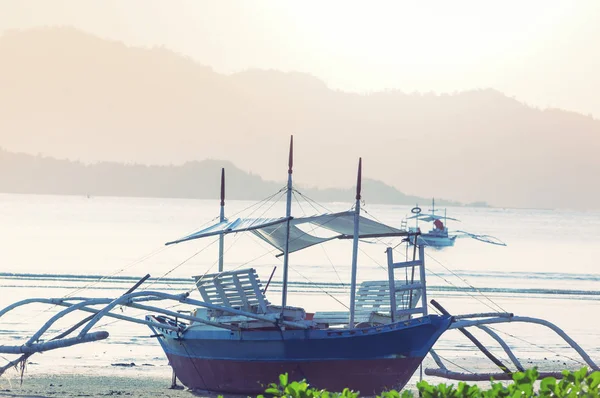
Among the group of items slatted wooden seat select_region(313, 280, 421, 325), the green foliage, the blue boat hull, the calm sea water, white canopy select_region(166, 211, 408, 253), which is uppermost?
white canopy select_region(166, 211, 408, 253)

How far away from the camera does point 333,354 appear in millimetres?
22391

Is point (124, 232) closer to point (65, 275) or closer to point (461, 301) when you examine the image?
point (65, 275)

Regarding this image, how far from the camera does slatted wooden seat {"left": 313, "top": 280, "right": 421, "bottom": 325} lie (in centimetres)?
2473

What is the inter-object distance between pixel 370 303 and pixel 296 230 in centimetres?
297

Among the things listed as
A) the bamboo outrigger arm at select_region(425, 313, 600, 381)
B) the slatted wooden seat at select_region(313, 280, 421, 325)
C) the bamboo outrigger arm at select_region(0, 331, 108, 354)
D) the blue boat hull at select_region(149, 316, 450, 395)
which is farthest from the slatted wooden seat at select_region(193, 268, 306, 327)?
the bamboo outrigger arm at select_region(425, 313, 600, 381)

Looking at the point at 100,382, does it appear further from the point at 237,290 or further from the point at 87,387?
the point at 237,290

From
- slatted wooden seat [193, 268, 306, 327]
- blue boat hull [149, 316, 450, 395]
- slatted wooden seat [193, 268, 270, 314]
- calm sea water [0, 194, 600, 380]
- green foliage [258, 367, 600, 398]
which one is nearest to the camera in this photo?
green foliage [258, 367, 600, 398]

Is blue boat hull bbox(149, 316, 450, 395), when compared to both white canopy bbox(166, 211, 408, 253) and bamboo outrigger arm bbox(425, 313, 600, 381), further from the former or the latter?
white canopy bbox(166, 211, 408, 253)

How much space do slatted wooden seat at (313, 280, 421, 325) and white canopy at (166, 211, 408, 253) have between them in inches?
52.2

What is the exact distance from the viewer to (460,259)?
9738cm

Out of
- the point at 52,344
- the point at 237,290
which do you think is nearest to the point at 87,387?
the point at 52,344

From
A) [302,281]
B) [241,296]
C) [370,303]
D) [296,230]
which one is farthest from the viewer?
[302,281]

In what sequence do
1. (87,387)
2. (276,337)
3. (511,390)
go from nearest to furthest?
(511,390) < (276,337) < (87,387)

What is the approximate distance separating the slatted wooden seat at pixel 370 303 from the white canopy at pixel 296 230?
133 cm
